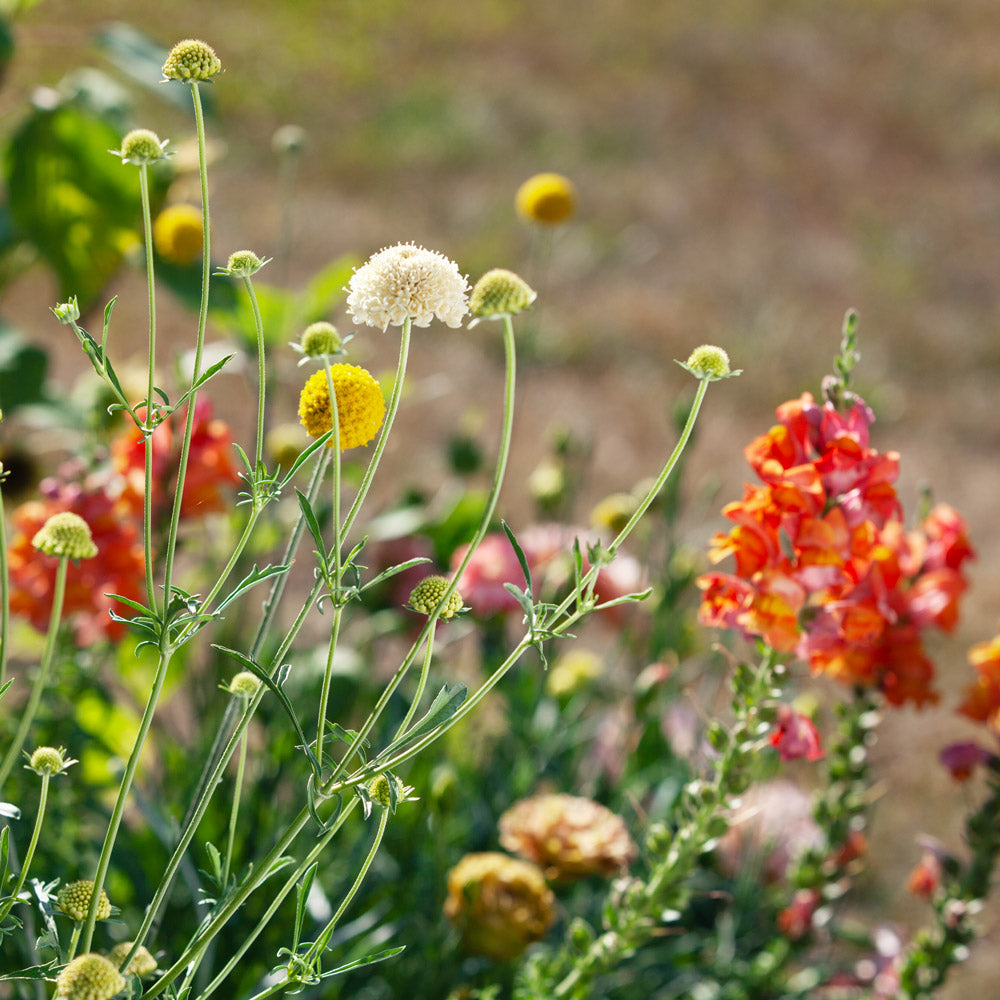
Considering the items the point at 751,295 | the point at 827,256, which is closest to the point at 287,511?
the point at 751,295

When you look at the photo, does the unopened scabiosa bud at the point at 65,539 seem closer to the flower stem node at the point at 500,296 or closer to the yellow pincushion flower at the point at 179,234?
the flower stem node at the point at 500,296

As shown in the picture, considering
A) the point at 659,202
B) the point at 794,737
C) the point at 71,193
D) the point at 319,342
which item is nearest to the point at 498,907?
the point at 794,737

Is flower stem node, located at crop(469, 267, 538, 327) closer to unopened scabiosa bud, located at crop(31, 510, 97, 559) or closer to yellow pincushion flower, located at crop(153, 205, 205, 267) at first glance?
unopened scabiosa bud, located at crop(31, 510, 97, 559)

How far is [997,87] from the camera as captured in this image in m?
5.25

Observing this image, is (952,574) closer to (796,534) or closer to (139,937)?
(796,534)

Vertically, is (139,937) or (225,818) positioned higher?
(139,937)

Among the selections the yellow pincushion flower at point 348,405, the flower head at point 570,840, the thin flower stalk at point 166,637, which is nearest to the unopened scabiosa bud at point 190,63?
the thin flower stalk at point 166,637

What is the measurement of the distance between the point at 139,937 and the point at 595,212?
3.70 meters

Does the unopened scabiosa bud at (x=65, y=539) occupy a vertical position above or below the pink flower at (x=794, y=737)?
above

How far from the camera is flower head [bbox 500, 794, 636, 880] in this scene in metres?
0.76

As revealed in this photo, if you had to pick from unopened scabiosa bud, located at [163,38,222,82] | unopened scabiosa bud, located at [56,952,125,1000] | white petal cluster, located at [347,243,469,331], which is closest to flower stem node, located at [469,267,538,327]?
white petal cluster, located at [347,243,469,331]

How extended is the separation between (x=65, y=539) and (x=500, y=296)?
16 centimetres

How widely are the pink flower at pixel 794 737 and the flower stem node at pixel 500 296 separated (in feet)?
1.08

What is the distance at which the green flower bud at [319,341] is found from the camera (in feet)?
1.29
